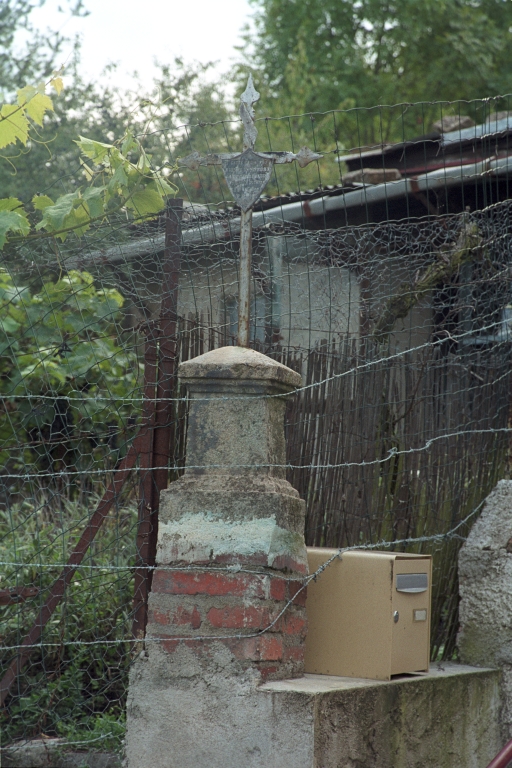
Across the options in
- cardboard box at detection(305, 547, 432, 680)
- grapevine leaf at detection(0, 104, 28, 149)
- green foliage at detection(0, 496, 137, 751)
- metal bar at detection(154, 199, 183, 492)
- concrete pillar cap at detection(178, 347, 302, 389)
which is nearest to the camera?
concrete pillar cap at detection(178, 347, 302, 389)

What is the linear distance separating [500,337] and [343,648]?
76.2 inches

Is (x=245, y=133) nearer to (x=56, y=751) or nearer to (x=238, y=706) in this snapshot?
(x=238, y=706)

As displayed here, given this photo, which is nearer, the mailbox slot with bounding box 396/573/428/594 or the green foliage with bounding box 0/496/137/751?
the mailbox slot with bounding box 396/573/428/594

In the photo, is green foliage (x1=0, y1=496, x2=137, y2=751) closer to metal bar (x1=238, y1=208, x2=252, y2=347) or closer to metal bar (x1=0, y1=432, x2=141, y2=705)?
metal bar (x1=0, y1=432, x2=141, y2=705)

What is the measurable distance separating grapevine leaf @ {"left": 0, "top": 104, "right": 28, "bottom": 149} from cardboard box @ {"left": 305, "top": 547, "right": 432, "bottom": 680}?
2.14 metres

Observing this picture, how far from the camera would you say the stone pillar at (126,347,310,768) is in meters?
2.77

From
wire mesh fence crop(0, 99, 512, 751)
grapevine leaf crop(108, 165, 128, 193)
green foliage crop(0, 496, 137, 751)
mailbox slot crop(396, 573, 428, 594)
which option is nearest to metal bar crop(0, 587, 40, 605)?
wire mesh fence crop(0, 99, 512, 751)

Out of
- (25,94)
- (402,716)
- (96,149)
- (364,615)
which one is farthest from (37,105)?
(402,716)

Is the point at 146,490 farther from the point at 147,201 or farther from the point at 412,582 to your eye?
the point at 147,201

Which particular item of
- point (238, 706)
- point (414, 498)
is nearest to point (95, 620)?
point (238, 706)

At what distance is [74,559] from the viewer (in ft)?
10.7

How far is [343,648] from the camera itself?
3.07 m

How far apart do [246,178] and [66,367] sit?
5.57 ft

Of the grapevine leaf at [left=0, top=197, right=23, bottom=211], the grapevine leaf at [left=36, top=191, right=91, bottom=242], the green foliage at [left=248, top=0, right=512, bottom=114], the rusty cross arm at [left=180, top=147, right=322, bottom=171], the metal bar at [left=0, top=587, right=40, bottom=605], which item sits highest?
the green foliage at [left=248, top=0, right=512, bottom=114]
